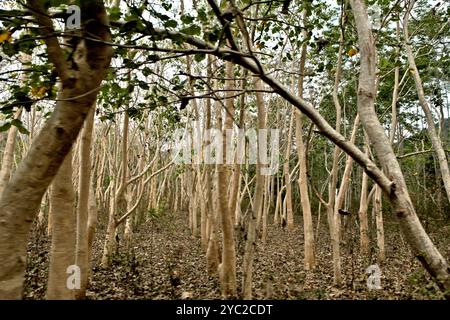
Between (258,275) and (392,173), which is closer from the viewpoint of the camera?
(392,173)

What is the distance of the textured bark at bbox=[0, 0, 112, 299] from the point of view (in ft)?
5.55

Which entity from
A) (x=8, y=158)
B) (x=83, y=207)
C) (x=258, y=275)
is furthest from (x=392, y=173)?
(x=8, y=158)

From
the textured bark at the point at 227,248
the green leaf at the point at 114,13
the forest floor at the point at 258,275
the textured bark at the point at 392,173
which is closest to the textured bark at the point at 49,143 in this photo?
the green leaf at the point at 114,13

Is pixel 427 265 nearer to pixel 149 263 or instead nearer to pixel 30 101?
pixel 30 101

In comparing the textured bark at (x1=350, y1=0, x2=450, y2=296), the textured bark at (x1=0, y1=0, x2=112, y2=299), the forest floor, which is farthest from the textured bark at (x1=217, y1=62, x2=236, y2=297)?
the textured bark at (x1=0, y1=0, x2=112, y2=299)

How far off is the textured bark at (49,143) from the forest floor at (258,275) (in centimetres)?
248

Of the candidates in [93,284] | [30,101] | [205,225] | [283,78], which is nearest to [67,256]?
[30,101]

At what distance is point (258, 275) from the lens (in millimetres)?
6668

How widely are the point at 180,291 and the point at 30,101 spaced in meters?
4.13

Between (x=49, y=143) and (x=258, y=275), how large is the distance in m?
5.51

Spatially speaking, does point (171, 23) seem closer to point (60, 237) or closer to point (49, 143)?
point (49, 143)

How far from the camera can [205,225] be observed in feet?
29.9

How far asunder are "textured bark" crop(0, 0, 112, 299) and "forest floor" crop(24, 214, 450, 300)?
8.14ft

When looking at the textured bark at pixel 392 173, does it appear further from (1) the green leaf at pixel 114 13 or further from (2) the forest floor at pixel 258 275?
(1) the green leaf at pixel 114 13
